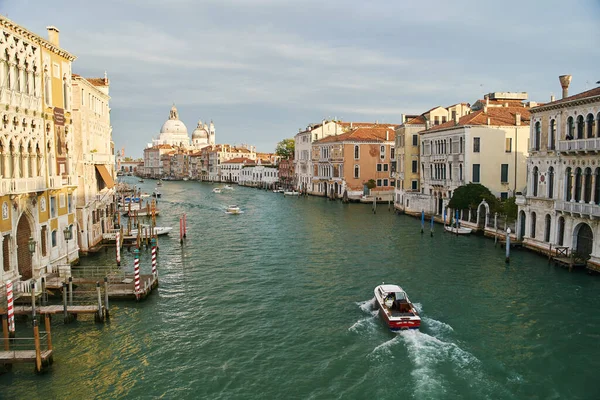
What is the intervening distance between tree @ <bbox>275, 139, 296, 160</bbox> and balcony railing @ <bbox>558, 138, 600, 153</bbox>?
6799 centimetres

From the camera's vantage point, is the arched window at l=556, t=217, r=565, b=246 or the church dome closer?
the arched window at l=556, t=217, r=565, b=246

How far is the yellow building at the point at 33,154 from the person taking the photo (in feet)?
47.0

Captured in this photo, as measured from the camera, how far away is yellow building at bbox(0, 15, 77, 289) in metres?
14.3

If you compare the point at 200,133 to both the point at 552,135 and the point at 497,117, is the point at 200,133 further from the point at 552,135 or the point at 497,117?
the point at 552,135

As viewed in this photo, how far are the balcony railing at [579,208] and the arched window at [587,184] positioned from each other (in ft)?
1.23

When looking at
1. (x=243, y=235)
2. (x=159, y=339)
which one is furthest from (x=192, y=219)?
(x=159, y=339)

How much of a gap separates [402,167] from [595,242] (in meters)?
22.5

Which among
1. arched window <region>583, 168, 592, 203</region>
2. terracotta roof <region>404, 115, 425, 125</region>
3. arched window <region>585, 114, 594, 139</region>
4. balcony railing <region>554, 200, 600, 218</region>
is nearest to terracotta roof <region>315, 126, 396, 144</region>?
terracotta roof <region>404, 115, 425, 125</region>

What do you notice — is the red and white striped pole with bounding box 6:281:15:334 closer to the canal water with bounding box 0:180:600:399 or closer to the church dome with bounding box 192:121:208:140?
the canal water with bounding box 0:180:600:399

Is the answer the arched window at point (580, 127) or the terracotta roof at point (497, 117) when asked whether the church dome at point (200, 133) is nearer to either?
the terracotta roof at point (497, 117)

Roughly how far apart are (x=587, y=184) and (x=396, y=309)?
401 inches

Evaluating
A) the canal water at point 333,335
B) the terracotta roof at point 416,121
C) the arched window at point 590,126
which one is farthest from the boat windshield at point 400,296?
the terracotta roof at point 416,121

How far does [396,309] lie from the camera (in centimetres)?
1420

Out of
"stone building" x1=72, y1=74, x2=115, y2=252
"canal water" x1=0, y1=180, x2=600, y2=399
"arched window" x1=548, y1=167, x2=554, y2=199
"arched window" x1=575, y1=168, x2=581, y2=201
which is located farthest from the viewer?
"stone building" x1=72, y1=74, x2=115, y2=252
